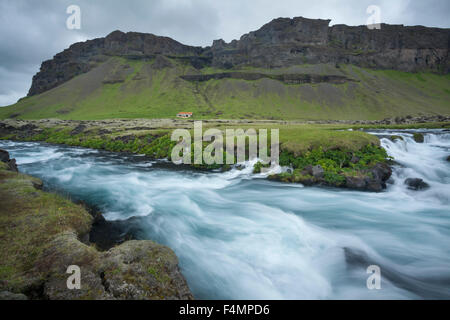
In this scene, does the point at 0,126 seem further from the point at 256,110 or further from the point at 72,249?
the point at 256,110

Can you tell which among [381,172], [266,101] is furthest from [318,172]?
[266,101]

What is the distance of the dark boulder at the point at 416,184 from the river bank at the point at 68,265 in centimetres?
2281

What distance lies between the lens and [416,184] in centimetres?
1959

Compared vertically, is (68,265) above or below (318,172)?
below

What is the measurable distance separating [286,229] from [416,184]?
15.4 meters

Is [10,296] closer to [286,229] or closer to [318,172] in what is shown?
[286,229]

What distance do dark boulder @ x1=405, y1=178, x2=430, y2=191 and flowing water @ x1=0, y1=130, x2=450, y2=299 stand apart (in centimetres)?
52

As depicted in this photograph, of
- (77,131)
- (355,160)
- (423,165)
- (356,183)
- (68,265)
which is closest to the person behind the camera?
(68,265)

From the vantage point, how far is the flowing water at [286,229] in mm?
9062

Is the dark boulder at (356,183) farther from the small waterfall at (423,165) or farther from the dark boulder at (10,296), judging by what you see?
the dark boulder at (10,296)

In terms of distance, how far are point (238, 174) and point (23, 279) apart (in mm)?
21821

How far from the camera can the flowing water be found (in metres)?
9.06

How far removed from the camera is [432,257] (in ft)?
36.8

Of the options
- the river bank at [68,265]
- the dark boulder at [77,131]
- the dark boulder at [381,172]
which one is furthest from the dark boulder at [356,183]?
the dark boulder at [77,131]
